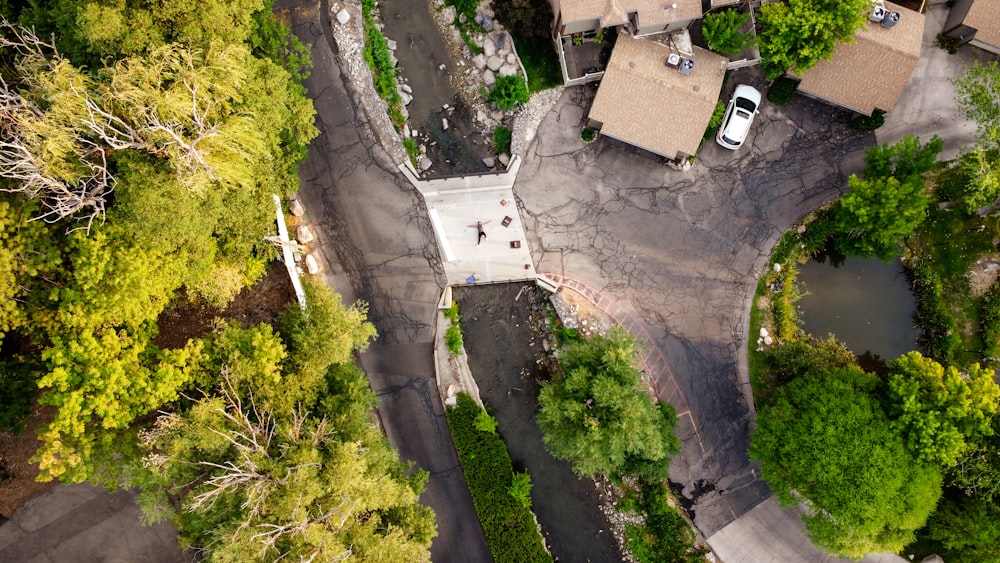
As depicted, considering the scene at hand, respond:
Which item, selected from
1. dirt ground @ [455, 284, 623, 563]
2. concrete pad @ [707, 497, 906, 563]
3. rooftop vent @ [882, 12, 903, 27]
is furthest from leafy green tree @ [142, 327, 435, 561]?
rooftop vent @ [882, 12, 903, 27]

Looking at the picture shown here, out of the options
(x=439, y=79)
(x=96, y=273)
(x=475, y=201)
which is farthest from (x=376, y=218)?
(x=96, y=273)

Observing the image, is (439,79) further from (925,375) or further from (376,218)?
(925,375)

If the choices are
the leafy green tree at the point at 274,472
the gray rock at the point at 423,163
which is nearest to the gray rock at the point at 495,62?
the gray rock at the point at 423,163

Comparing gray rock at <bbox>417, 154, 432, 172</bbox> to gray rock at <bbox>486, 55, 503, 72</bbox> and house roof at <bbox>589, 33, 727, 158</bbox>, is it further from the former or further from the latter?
house roof at <bbox>589, 33, 727, 158</bbox>

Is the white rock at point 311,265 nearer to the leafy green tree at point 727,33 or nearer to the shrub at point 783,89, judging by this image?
the leafy green tree at point 727,33

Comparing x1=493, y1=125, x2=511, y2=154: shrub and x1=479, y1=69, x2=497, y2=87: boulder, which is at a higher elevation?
x1=479, y1=69, x2=497, y2=87: boulder
